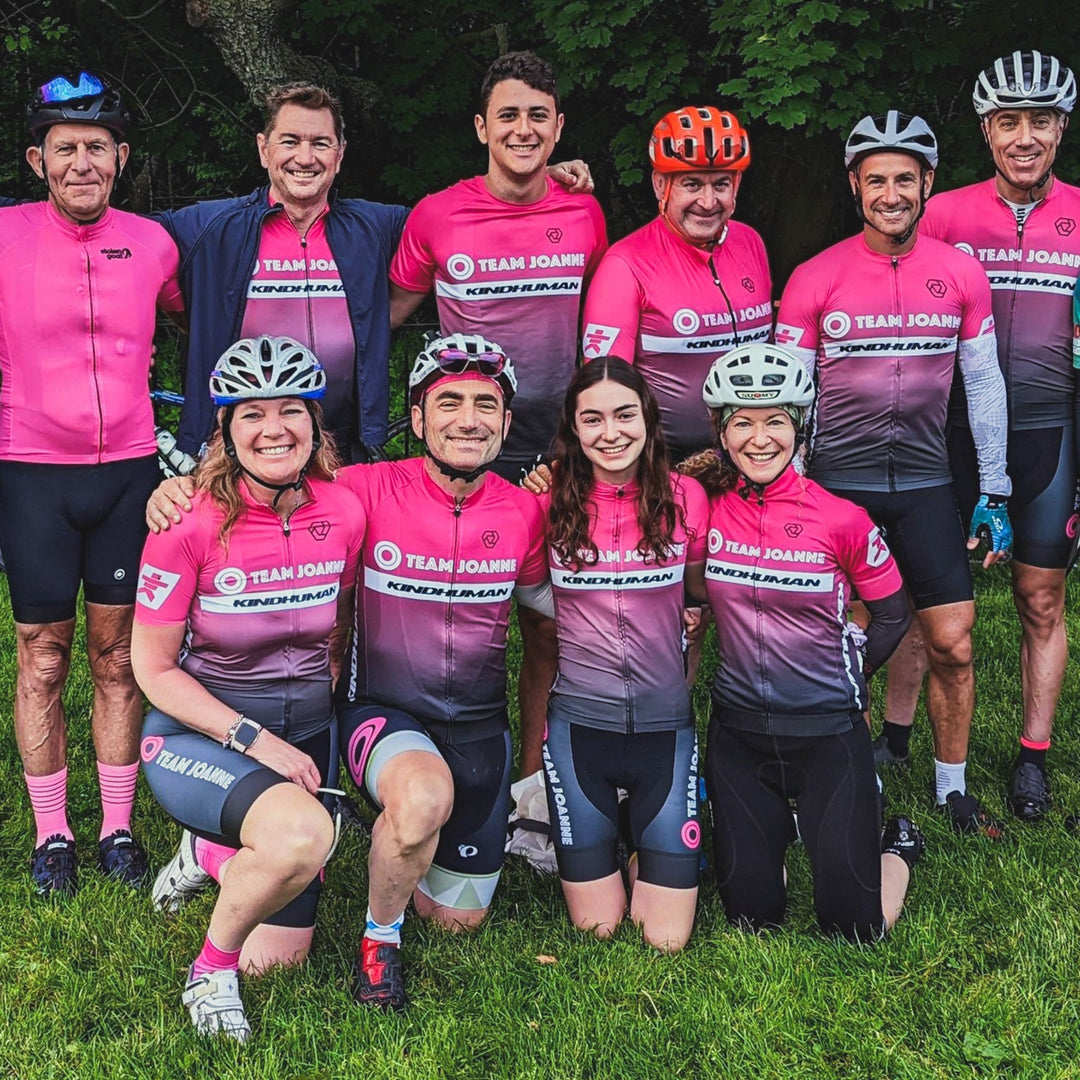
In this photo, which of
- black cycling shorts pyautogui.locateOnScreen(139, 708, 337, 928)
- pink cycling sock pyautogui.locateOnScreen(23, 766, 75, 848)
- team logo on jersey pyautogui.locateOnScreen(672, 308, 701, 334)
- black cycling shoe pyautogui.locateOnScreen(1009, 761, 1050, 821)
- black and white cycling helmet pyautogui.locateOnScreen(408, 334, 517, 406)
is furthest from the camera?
black cycling shoe pyautogui.locateOnScreen(1009, 761, 1050, 821)

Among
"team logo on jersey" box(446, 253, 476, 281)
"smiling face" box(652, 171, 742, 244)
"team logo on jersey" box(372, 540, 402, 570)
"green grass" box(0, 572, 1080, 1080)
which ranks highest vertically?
"smiling face" box(652, 171, 742, 244)

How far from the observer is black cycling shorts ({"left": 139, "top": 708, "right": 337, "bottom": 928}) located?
4.00 meters

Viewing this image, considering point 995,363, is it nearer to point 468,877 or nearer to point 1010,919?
point 1010,919

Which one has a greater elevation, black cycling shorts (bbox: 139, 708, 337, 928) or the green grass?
black cycling shorts (bbox: 139, 708, 337, 928)

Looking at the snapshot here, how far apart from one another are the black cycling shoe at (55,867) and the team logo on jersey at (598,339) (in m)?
2.91

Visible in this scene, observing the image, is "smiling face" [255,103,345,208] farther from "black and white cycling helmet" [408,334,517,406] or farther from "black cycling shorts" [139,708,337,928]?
"black cycling shorts" [139,708,337,928]

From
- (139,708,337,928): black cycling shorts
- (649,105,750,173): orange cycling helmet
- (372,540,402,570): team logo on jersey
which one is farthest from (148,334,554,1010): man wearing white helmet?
(649,105,750,173): orange cycling helmet

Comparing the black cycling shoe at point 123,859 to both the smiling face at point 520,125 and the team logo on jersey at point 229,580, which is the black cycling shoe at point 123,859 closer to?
the team logo on jersey at point 229,580

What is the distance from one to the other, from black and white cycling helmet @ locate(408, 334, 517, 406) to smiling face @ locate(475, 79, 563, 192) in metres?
1.07

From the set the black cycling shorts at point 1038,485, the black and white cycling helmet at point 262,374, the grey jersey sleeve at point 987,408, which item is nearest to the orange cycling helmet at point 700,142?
the grey jersey sleeve at point 987,408

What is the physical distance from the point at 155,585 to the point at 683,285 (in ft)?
8.09

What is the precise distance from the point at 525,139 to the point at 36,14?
7.26 meters

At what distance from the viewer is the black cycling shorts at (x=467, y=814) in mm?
4574

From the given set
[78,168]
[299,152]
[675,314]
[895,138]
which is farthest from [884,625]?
[78,168]
